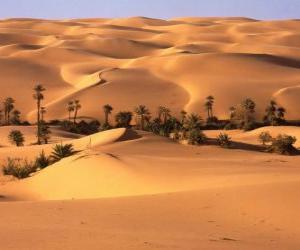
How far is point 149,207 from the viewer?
1035cm

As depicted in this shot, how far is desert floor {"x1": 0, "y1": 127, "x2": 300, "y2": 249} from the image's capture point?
743 cm

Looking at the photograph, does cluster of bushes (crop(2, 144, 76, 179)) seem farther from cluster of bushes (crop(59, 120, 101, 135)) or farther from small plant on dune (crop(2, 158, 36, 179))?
cluster of bushes (crop(59, 120, 101, 135))

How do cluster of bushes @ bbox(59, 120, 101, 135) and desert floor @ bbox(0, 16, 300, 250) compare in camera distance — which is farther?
cluster of bushes @ bbox(59, 120, 101, 135)

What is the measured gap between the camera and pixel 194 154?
899 inches

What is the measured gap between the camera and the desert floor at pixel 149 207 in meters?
7.43

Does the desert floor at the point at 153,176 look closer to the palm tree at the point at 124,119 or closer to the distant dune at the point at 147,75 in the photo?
the distant dune at the point at 147,75

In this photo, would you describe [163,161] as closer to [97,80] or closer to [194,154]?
[194,154]

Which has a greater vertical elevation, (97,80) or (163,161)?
(97,80)

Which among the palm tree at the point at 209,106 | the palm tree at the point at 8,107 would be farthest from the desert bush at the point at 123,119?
the palm tree at the point at 8,107

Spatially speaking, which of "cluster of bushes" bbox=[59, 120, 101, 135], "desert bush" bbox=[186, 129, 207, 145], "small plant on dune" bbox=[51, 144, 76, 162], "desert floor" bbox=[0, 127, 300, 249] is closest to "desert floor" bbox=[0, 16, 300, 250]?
"desert floor" bbox=[0, 127, 300, 249]

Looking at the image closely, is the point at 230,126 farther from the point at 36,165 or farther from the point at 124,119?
the point at 36,165

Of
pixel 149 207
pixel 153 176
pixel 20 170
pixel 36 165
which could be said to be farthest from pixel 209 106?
pixel 149 207

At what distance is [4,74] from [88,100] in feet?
50.0

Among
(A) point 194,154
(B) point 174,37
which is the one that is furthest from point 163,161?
(B) point 174,37
